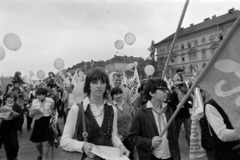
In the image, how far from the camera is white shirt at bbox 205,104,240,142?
6.76 feet

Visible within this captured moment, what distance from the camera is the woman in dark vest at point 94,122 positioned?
1.75 m

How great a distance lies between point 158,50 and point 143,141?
64.1 metres

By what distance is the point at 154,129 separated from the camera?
236cm

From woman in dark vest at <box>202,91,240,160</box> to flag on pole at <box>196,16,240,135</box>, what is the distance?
1.97 feet

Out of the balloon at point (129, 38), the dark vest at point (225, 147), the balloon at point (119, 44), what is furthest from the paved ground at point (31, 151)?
the balloon at point (119, 44)

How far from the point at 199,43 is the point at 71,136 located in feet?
175

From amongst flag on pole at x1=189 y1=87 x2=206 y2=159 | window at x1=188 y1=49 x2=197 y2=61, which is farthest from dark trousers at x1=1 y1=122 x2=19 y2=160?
window at x1=188 y1=49 x2=197 y2=61

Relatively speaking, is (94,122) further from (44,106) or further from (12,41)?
(12,41)

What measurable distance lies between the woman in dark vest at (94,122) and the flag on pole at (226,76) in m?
0.90

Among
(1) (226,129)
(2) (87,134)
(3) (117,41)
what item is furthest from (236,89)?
(3) (117,41)

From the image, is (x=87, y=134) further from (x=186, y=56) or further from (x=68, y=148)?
(x=186, y=56)

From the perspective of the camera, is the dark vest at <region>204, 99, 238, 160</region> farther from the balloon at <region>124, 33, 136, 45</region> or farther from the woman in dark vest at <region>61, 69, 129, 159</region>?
the balloon at <region>124, 33, 136, 45</region>

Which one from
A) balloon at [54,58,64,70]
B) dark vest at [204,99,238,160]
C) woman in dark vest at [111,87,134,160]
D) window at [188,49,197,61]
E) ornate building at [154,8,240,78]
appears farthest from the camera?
window at [188,49,197,61]

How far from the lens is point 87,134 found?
1791 millimetres
